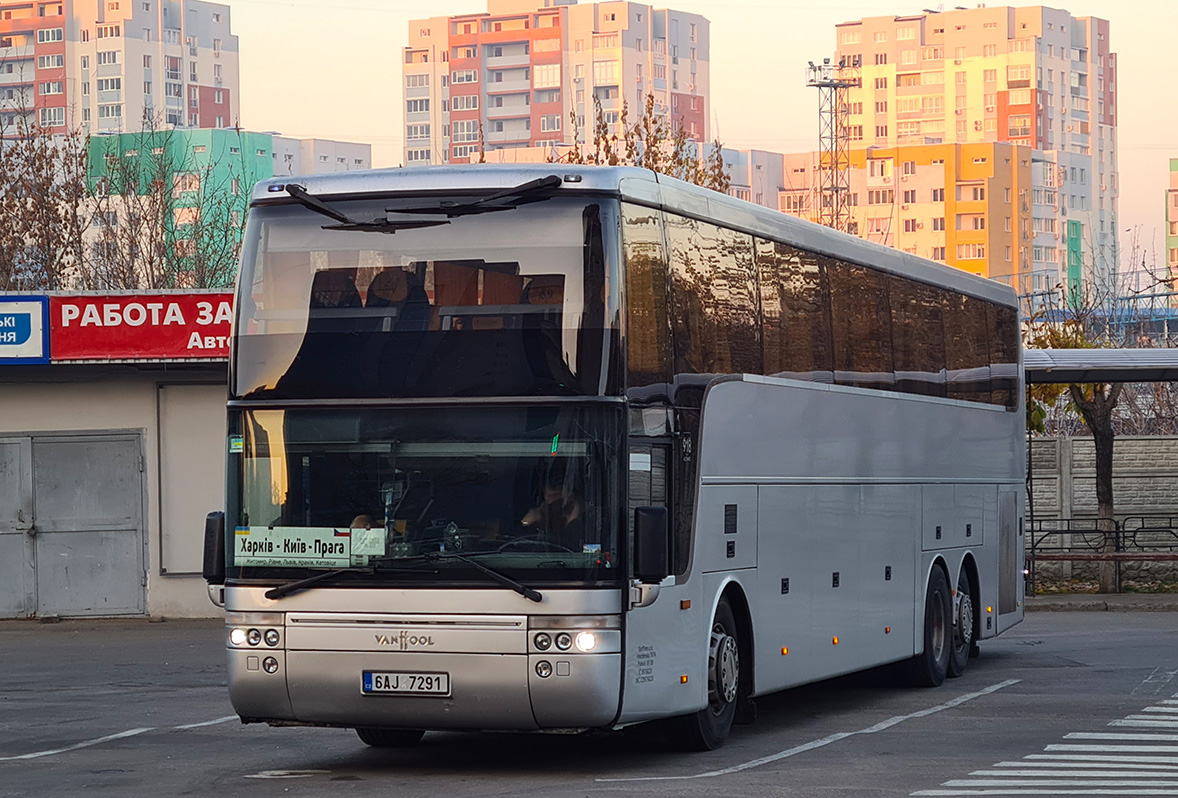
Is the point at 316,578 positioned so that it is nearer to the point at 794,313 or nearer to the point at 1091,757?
the point at 794,313

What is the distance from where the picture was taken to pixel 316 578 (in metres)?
10.6

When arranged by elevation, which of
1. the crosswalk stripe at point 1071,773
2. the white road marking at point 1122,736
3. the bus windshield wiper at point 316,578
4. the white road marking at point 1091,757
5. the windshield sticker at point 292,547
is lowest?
the white road marking at point 1122,736

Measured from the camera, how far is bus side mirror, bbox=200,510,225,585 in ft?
35.9

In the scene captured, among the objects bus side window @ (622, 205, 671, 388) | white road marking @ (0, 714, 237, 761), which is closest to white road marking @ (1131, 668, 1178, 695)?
bus side window @ (622, 205, 671, 388)

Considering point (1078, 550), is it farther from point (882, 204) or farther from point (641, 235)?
point (882, 204)

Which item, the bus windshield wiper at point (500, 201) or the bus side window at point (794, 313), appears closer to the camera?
the bus windshield wiper at point (500, 201)

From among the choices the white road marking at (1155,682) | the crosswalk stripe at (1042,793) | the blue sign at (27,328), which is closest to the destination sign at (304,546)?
the crosswalk stripe at (1042,793)

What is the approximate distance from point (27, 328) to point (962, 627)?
12184 mm

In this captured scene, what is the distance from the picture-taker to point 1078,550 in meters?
28.9

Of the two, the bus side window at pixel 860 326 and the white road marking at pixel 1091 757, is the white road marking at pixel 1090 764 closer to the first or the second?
the white road marking at pixel 1091 757

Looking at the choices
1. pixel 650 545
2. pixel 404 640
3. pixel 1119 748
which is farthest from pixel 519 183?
pixel 1119 748

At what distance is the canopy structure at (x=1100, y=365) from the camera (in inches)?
1002

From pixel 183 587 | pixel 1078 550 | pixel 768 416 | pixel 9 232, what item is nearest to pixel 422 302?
pixel 768 416

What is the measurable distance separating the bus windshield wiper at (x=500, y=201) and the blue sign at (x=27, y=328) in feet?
45.5
